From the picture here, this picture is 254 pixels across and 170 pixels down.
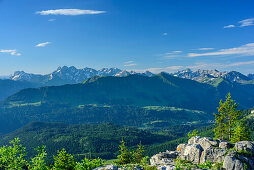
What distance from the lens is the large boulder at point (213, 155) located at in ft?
134

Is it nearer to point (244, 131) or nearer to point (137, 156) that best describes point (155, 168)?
point (137, 156)

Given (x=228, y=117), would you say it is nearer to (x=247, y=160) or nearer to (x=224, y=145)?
(x=224, y=145)

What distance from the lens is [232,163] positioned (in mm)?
35750

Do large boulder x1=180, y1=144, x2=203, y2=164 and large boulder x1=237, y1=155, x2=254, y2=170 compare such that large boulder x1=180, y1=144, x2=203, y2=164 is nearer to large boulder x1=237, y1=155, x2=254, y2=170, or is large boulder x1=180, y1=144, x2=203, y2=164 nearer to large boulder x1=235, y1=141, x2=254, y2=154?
large boulder x1=235, y1=141, x2=254, y2=154

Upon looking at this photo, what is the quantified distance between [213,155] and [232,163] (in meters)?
6.67

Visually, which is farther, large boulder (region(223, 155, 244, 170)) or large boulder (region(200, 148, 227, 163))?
large boulder (region(200, 148, 227, 163))

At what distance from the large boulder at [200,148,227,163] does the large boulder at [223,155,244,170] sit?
12.3 ft

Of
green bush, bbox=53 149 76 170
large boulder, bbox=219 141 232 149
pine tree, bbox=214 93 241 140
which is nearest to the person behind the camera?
green bush, bbox=53 149 76 170

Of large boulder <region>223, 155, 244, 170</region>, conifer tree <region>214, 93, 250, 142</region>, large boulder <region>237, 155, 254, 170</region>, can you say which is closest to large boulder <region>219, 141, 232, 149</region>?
large boulder <region>237, 155, 254, 170</region>

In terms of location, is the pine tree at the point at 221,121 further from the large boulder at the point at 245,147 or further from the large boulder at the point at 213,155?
the large boulder at the point at 213,155

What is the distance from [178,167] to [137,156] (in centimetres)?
4377

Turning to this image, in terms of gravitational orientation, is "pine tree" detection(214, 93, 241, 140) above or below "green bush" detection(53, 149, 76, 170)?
above

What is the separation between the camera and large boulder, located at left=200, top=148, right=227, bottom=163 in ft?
134

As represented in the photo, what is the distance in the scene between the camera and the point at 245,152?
131ft
